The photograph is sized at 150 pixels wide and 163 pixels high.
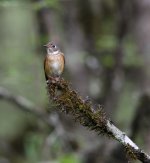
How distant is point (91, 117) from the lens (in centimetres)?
541

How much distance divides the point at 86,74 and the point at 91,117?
7352 millimetres

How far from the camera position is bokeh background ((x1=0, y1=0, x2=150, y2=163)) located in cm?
1089

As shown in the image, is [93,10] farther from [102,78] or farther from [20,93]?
Answer: [20,93]

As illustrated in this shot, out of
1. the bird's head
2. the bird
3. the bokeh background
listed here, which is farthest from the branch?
the bokeh background

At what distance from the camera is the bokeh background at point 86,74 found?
10.9m

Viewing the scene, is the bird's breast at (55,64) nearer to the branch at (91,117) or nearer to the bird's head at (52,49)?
the bird's head at (52,49)

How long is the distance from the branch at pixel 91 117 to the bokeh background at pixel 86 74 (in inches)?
164

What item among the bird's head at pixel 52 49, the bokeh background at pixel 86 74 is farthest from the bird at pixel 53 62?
the bokeh background at pixel 86 74

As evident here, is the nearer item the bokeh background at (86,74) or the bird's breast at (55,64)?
the bird's breast at (55,64)

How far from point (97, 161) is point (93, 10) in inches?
140

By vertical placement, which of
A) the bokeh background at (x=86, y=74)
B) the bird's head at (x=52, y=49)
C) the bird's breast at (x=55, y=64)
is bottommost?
the bird's breast at (x=55, y=64)

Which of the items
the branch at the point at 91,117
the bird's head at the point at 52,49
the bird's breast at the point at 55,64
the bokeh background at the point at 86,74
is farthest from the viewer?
the bokeh background at the point at 86,74

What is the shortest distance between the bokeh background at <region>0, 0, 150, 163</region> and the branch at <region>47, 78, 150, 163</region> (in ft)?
13.7

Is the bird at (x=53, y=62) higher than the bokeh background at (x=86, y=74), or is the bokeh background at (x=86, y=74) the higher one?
the bokeh background at (x=86, y=74)
